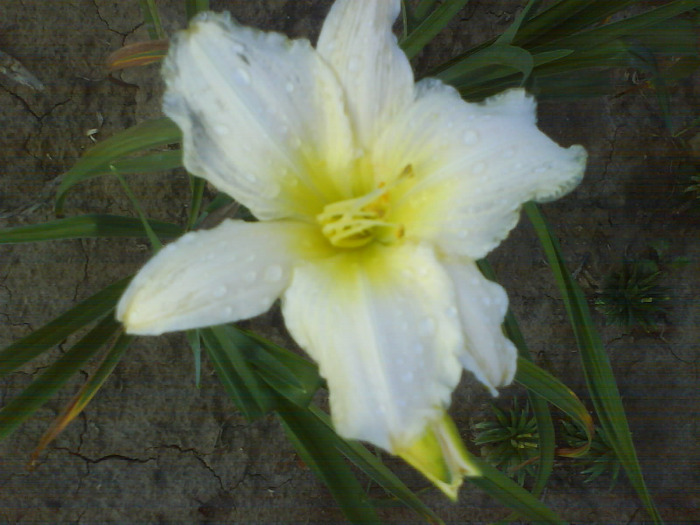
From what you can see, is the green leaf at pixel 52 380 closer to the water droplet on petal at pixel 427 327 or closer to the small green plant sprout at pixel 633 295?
the water droplet on petal at pixel 427 327

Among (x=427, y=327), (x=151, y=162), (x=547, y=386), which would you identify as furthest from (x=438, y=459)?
(x=151, y=162)

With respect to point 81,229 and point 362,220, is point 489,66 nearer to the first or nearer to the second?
point 362,220

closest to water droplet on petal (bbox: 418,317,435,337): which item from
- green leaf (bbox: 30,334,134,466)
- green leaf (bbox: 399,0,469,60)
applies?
green leaf (bbox: 30,334,134,466)

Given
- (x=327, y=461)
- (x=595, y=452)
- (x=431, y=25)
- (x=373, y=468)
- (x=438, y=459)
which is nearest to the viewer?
(x=438, y=459)

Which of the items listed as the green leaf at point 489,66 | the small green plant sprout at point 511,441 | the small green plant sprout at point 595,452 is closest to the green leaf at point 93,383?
the green leaf at point 489,66

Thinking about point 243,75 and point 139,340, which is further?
point 139,340
